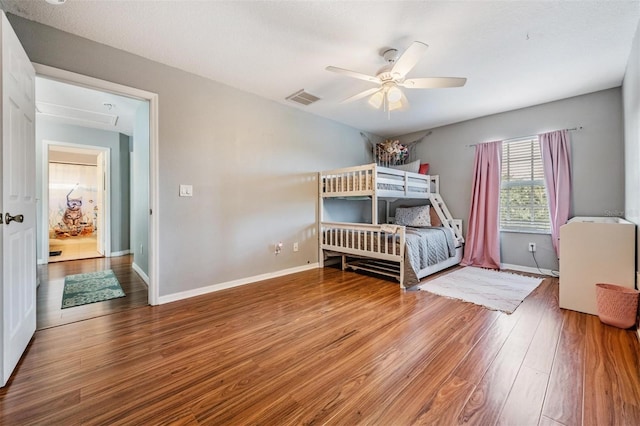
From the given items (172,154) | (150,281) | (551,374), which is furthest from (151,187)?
(551,374)

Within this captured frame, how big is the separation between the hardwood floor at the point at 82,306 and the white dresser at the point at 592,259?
13.5ft

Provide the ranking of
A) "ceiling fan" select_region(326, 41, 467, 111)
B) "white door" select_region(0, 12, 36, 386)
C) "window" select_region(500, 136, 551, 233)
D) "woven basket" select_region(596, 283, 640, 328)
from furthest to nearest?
"window" select_region(500, 136, 551, 233) → "ceiling fan" select_region(326, 41, 467, 111) → "woven basket" select_region(596, 283, 640, 328) → "white door" select_region(0, 12, 36, 386)

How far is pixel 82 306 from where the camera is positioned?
2.54 meters

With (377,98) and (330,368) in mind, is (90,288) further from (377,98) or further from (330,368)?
(377,98)

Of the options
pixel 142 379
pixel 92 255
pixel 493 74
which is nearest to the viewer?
pixel 142 379

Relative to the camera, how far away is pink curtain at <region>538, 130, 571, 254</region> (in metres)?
3.46

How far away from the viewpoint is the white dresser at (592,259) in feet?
7.37

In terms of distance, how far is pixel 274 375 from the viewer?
1.52 meters

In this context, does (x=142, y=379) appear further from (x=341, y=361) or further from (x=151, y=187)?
(x=151, y=187)

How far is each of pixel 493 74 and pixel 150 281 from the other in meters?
4.13

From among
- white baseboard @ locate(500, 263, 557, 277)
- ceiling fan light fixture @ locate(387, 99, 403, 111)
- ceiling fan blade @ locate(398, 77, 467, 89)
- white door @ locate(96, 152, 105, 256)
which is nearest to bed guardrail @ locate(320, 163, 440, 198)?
ceiling fan light fixture @ locate(387, 99, 403, 111)

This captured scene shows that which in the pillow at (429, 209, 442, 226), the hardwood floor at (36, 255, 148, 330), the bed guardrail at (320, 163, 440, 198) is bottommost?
the hardwood floor at (36, 255, 148, 330)

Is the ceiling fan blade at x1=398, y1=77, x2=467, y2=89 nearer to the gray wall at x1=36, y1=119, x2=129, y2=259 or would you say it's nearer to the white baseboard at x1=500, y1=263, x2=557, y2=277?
the white baseboard at x1=500, y1=263, x2=557, y2=277

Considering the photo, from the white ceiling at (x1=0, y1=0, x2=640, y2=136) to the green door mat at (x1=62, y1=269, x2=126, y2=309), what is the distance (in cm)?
247
